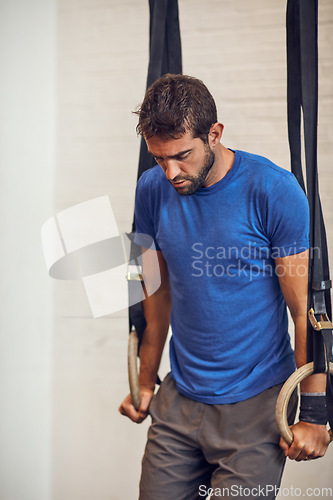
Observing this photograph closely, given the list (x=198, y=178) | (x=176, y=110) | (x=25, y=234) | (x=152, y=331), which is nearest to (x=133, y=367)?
(x=152, y=331)

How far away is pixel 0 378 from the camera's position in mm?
1912

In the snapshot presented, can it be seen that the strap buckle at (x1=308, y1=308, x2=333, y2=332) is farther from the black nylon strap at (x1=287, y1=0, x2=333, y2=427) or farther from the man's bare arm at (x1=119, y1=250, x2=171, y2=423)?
the man's bare arm at (x1=119, y1=250, x2=171, y2=423)

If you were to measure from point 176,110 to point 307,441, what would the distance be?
68 centimetres

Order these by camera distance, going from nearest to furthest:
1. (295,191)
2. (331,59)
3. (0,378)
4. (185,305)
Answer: (295,191) < (185,305) < (331,59) < (0,378)

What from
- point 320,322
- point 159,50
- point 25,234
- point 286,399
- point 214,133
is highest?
point 159,50

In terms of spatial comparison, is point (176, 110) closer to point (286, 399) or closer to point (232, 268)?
point (232, 268)

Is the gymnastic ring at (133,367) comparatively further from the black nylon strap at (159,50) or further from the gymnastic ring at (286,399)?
the gymnastic ring at (286,399)

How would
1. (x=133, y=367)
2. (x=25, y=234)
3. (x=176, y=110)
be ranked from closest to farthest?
(x=176, y=110), (x=133, y=367), (x=25, y=234)

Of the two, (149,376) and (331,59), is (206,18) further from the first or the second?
(149,376)

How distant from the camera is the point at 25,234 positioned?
1.96 metres

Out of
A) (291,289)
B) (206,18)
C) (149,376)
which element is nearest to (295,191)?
(291,289)

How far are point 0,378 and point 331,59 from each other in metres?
1.65

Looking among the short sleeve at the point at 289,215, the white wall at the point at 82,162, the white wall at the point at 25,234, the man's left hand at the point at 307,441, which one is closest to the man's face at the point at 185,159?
the short sleeve at the point at 289,215

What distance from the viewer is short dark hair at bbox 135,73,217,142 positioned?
951 millimetres
